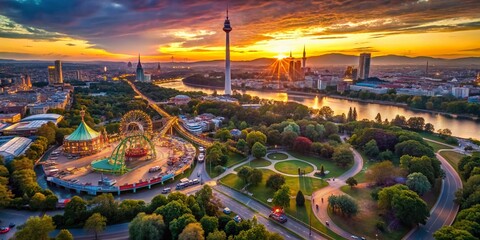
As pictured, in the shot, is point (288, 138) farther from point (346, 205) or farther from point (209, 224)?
point (209, 224)

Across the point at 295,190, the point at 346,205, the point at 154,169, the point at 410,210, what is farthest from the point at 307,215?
the point at 154,169

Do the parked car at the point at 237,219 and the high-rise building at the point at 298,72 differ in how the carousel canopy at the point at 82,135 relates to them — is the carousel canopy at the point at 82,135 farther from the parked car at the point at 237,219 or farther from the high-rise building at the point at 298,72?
the high-rise building at the point at 298,72

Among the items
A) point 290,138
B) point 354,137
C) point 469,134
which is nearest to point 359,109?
point 469,134

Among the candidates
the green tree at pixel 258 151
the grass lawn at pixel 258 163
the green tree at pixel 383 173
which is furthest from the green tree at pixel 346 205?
the green tree at pixel 258 151

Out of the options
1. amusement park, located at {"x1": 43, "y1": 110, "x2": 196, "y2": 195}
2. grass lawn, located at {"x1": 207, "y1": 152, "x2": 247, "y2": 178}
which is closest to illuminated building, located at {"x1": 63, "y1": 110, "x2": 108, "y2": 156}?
amusement park, located at {"x1": 43, "y1": 110, "x2": 196, "y2": 195}

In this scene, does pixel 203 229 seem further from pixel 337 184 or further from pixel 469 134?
pixel 469 134

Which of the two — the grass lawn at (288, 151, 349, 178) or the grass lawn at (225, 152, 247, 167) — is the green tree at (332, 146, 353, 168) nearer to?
the grass lawn at (288, 151, 349, 178)

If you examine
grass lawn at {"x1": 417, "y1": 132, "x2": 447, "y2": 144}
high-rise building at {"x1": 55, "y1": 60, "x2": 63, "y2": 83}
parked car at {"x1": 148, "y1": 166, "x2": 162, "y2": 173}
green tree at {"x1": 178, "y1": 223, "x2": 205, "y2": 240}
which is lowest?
parked car at {"x1": 148, "y1": 166, "x2": 162, "y2": 173}
